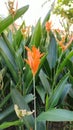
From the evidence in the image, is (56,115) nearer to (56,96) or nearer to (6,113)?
(56,96)

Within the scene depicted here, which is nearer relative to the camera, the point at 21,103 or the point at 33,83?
the point at 21,103

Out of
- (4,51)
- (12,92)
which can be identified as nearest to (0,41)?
(4,51)

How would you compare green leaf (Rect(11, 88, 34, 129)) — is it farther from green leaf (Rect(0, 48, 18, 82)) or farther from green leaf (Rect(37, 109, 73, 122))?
green leaf (Rect(0, 48, 18, 82))

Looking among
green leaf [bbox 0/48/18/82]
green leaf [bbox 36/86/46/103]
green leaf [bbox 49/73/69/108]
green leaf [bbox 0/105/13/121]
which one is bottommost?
green leaf [bbox 0/105/13/121]

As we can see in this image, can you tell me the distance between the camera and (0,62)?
3.89ft

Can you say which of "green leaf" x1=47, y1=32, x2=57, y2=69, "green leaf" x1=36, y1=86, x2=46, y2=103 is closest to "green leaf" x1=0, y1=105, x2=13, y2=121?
"green leaf" x1=36, y1=86, x2=46, y2=103

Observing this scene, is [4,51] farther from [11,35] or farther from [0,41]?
[11,35]

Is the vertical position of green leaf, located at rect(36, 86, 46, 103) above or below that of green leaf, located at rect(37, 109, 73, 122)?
below

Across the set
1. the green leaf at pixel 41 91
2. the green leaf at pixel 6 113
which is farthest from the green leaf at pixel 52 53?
the green leaf at pixel 6 113

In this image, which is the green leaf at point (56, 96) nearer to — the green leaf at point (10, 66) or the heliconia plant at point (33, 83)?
the heliconia plant at point (33, 83)

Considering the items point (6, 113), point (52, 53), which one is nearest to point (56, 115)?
point (6, 113)

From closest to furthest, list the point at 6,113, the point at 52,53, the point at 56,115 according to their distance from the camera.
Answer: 1. the point at 56,115
2. the point at 6,113
3. the point at 52,53

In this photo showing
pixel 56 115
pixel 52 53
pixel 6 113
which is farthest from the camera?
pixel 52 53

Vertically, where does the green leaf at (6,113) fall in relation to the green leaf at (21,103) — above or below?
below
